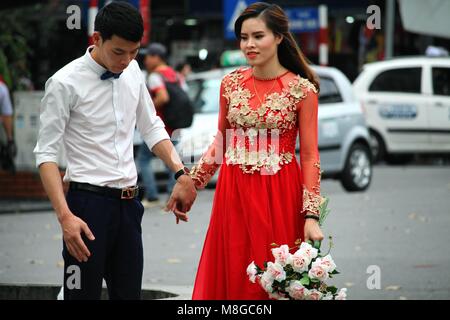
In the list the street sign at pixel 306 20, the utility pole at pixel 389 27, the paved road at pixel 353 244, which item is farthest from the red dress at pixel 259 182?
the utility pole at pixel 389 27

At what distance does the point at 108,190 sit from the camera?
534 cm

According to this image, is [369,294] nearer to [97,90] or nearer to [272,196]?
[272,196]

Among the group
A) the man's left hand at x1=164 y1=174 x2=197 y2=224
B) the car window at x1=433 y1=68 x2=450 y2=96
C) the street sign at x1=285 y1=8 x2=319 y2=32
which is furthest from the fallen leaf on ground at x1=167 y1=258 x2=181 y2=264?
the street sign at x1=285 y1=8 x2=319 y2=32

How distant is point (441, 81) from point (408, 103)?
780 millimetres

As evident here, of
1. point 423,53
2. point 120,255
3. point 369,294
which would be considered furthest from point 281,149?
point 423,53

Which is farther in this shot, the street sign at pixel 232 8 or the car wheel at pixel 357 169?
the street sign at pixel 232 8

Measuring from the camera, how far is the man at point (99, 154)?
17.1ft

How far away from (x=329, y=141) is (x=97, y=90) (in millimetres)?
11347

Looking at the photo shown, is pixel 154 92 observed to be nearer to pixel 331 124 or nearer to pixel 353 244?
pixel 331 124

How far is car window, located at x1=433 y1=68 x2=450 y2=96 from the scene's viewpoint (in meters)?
22.1

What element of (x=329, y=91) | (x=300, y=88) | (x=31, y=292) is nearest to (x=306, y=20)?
(x=329, y=91)

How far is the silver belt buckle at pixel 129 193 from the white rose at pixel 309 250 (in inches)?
30.5

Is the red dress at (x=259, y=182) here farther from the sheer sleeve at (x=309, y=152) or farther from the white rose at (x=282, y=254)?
the white rose at (x=282, y=254)

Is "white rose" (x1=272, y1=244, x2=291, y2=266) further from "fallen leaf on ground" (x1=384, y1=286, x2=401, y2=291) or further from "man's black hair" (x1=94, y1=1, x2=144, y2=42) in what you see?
"fallen leaf on ground" (x1=384, y1=286, x2=401, y2=291)
